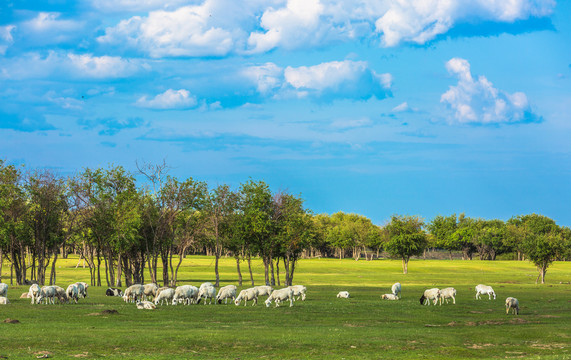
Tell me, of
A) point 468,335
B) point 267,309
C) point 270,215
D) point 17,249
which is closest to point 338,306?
point 267,309

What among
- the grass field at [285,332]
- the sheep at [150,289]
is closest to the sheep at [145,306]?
the grass field at [285,332]

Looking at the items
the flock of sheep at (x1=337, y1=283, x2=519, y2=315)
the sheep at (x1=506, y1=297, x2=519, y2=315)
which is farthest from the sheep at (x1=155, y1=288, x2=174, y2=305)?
the sheep at (x1=506, y1=297, x2=519, y2=315)

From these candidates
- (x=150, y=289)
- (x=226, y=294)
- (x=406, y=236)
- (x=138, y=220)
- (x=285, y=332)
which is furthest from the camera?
(x=406, y=236)

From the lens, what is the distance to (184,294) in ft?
163

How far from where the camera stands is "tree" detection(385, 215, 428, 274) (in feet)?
401

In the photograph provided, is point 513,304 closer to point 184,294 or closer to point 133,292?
point 184,294

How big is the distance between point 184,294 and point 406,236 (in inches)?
3122

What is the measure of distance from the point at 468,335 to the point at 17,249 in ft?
216

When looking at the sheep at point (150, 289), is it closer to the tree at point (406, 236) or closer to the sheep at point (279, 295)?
the sheep at point (279, 295)

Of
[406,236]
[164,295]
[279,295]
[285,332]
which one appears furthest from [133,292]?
[406,236]

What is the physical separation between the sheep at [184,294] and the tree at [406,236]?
7795 cm

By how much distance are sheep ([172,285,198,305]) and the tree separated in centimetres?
7795

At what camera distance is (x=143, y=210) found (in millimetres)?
79250

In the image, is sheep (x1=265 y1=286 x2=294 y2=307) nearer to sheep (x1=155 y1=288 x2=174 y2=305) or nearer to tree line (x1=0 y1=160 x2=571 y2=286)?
sheep (x1=155 y1=288 x2=174 y2=305)
